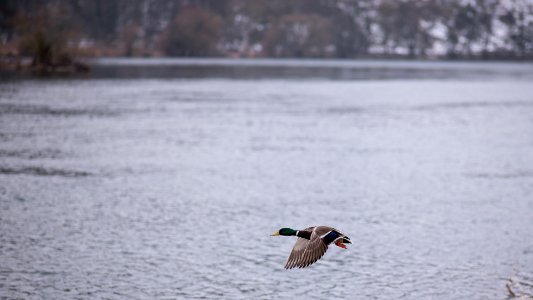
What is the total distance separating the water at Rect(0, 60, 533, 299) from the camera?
19.3 metres

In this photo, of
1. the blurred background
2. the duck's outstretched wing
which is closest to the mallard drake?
the duck's outstretched wing

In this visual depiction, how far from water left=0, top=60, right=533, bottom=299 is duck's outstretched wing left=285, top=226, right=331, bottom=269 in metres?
5.66

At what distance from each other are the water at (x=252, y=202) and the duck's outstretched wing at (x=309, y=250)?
18.6ft

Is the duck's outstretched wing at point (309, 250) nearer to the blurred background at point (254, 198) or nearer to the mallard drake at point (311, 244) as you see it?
the mallard drake at point (311, 244)

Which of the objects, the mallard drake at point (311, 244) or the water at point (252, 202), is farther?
the water at point (252, 202)

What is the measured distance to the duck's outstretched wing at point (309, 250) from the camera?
12258mm

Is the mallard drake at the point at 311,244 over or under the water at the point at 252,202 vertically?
over

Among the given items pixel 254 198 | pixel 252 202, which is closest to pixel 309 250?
pixel 252 202

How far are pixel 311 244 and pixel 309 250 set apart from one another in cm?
12

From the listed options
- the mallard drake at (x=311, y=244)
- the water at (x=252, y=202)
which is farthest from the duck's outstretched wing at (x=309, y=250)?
the water at (x=252, y=202)

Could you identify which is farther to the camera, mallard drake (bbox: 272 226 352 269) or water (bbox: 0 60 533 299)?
water (bbox: 0 60 533 299)

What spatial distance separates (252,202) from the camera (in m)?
27.3

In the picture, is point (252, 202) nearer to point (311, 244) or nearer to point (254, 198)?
point (254, 198)

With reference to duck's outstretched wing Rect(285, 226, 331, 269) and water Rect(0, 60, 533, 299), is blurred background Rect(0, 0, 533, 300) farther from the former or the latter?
duck's outstretched wing Rect(285, 226, 331, 269)
